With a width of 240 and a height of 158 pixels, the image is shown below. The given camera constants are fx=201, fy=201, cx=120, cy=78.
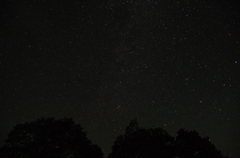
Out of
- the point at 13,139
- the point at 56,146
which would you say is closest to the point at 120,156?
the point at 56,146

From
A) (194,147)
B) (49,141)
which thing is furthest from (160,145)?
(49,141)

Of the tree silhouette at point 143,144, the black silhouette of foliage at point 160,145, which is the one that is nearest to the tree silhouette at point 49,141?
the tree silhouette at point 143,144

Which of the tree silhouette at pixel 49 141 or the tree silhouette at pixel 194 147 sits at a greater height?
the tree silhouette at pixel 49 141

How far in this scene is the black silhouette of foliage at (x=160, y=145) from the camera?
990 centimetres

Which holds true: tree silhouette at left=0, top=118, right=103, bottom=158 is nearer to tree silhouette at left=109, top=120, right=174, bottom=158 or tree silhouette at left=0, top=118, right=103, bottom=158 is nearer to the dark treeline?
the dark treeline

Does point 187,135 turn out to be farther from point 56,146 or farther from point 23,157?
point 23,157

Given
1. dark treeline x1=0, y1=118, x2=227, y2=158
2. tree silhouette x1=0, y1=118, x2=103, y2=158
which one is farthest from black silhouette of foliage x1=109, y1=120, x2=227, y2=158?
tree silhouette x1=0, y1=118, x2=103, y2=158

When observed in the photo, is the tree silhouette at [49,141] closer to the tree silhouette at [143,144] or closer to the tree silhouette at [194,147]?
the tree silhouette at [143,144]

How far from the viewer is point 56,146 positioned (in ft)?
33.4

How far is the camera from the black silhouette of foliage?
32.5 ft

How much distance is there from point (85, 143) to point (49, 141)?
1845 millimetres

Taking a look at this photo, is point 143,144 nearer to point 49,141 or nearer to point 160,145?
point 160,145

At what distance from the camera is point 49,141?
10.2 m

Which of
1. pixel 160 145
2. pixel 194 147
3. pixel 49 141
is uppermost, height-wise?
pixel 49 141
